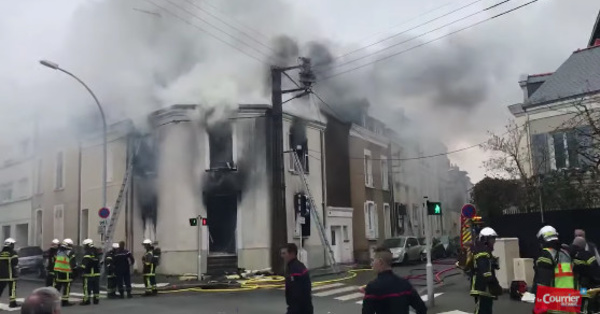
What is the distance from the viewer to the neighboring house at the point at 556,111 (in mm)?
21766

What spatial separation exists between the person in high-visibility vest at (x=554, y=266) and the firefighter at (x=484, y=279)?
2.76 feet

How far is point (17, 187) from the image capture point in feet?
99.2

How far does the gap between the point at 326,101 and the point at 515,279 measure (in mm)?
12463

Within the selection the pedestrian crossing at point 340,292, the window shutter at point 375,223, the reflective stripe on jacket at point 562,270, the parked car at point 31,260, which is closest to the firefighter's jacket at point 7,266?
the pedestrian crossing at point 340,292

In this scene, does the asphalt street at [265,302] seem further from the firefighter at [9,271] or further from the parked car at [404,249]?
the parked car at [404,249]

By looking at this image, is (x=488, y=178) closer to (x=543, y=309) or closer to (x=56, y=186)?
(x=543, y=309)

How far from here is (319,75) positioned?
72.5 ft

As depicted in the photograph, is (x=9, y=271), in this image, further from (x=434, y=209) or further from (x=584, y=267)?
(x=584, y=267)

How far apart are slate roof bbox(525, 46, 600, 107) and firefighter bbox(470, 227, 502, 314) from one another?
16.5 meters

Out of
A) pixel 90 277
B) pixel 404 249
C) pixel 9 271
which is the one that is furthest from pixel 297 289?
pixel 404 249

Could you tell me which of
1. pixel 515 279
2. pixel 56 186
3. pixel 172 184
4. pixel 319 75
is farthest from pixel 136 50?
pixel 515 279

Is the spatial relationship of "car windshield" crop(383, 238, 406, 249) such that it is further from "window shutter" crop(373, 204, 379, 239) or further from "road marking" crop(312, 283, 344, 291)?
"road marking" crop(312, 283, 344, 291)

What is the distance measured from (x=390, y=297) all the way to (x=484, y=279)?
10.7ft

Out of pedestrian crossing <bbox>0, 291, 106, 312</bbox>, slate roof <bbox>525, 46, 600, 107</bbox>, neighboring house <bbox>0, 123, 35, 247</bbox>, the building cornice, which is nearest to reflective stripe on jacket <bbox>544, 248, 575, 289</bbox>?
pedestrian crossing <bbox>0, 291, 106, 312</bbox>
